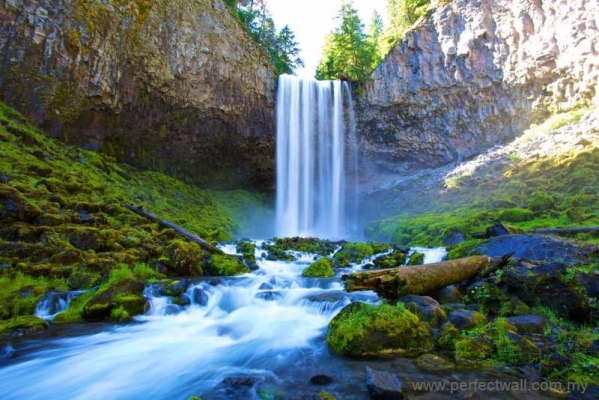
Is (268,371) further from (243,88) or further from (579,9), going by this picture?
(579,9)

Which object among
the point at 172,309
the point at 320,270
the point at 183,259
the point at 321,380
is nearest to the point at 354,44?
the point at 320,270

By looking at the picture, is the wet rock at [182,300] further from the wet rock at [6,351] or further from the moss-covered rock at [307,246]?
the moss-covered rock at [307,246]

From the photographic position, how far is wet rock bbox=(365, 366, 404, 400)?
12.2ft

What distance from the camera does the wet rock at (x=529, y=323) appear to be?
16.8ft

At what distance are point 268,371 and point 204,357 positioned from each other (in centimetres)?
129

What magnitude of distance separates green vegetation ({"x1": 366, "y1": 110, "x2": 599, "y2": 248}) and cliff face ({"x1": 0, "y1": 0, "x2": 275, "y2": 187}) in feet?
39.3

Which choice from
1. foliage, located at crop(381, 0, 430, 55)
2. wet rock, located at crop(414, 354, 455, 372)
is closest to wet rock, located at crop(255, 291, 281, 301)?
wet rock, located at crop(414, 354, 455, 372)

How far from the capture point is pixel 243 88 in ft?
77.7

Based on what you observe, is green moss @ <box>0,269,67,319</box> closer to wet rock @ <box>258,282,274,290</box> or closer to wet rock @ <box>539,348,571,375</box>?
wet rock @ <box>258,282,274,290</box>

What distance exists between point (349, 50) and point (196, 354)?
A: 104 ft

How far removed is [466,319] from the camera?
17.7 feet

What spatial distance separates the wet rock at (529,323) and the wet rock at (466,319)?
41cm

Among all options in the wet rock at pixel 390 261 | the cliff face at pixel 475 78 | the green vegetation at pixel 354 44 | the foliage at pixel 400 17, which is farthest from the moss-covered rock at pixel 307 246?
the foliage at pixel 400 17

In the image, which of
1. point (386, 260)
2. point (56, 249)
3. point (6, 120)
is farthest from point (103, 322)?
point (6, 120)
